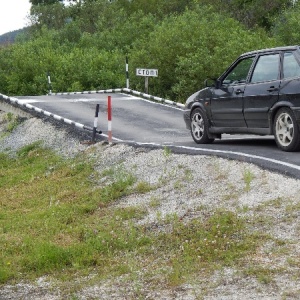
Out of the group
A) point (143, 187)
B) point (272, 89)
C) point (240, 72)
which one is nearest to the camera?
point (143, 187)

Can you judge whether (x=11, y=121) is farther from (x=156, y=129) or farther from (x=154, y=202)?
(x=154, y=202)

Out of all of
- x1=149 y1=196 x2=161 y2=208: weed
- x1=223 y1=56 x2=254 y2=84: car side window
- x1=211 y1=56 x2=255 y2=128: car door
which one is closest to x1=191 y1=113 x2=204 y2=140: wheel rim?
x1=211 y1=56 x2=255 y2=128: car door

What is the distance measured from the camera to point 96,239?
31.3 ft

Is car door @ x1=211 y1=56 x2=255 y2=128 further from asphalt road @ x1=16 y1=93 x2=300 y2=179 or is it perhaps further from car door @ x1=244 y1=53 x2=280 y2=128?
asphalt road @ x1=16 y1=93 x2=300 y2=179

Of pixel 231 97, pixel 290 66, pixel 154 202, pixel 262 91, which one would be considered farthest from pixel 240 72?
pixel 154 202

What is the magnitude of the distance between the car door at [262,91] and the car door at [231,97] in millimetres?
183

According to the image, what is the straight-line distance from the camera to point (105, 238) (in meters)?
9.55

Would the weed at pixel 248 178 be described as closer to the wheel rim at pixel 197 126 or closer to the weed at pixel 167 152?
the weed at pixel 167 152

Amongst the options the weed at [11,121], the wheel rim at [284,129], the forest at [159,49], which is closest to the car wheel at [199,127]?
the wheel rim at [284,129]

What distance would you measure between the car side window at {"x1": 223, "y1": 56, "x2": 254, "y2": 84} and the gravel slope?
1642 mm

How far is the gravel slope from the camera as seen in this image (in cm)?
723

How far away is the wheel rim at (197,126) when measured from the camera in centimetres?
1489

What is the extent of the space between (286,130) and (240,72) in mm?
1699

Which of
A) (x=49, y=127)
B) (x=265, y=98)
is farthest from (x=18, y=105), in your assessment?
(x=265, y=98)
